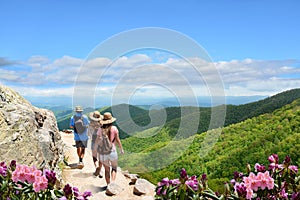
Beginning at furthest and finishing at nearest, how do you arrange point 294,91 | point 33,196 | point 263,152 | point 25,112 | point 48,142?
1. point 294,91
2. point 263,152
3. point 48,142
4. point 25,112
5. point 33,196

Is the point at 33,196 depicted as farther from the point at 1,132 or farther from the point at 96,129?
the point at 96,129

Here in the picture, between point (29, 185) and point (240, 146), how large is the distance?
20647mm

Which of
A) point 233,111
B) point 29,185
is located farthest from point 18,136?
point 233,111

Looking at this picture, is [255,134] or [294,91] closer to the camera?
[255,134]

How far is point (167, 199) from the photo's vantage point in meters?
3.61

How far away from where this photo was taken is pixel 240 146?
22781mm

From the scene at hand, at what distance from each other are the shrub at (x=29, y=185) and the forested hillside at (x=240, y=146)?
515 inches

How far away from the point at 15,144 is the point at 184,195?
14.1ft

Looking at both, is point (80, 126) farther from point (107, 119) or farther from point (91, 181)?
point (107, 119)

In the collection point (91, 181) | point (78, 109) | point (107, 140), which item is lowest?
point (91, 181)

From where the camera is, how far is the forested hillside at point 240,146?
1953 centimetres

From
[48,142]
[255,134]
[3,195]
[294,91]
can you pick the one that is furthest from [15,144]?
[294,91]

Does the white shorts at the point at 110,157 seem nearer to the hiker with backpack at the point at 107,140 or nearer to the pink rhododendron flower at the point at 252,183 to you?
the hiker with backpack at the point at 107,140

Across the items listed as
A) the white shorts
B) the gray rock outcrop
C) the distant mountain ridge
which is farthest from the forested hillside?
the gray rock outcrop
